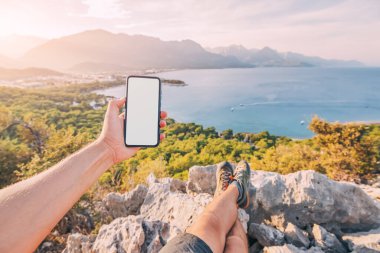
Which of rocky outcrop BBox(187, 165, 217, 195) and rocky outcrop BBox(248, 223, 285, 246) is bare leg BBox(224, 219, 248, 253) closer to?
rocky outcrop BBox(248, 223, 285, 246)

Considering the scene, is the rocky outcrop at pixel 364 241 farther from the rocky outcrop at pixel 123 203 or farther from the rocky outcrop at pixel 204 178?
the rocky outcrop at pixel 123 203

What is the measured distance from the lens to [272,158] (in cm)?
1183

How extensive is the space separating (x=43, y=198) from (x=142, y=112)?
3.39ft

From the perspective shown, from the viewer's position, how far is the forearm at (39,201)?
1.49 metres

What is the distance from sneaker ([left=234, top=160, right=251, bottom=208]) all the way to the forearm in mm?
2261

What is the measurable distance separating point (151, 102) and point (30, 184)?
1126mm

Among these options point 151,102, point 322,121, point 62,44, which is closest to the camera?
point 151,102

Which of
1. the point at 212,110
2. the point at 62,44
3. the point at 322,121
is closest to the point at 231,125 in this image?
the point at 212,110

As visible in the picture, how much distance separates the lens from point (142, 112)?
2332 mm

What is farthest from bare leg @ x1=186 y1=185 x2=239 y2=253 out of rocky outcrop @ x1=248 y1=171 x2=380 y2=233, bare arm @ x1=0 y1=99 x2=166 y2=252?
rocky outcrop @ x1=248 y1=171 x2=380 y2=233

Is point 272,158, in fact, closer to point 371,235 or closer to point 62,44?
point 371,235

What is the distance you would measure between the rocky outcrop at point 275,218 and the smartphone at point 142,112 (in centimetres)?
139

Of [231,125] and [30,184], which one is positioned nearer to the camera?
[30,184]

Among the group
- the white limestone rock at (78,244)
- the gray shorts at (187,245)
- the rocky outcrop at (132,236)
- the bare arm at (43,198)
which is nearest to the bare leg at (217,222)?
the gray shorts at (187,245)
